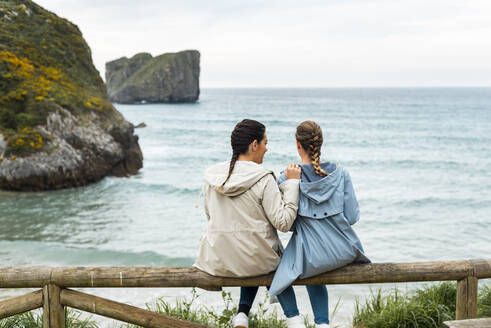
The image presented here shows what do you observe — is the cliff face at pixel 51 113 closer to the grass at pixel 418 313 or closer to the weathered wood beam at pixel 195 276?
the weathered wood beam at pixel 195 276

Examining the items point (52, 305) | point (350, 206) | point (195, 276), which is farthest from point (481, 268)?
point (52, 305)

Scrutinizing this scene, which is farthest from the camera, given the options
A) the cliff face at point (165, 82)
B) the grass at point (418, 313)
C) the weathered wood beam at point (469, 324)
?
the cliff face at point (165, 82)

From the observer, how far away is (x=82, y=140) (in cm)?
1662

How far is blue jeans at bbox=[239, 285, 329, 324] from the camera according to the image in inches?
122

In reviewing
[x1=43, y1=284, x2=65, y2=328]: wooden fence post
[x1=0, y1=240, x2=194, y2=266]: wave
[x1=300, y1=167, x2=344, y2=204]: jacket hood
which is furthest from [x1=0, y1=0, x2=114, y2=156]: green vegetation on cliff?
[x1=300, y1=167, x2=344, y2=204]: jacket hood

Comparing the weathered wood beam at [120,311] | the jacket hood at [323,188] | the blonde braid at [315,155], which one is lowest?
the weathered wood beam at [120,311]

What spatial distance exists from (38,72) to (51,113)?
2989mm

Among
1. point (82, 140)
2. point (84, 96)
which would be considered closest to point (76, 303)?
point (82, 140)

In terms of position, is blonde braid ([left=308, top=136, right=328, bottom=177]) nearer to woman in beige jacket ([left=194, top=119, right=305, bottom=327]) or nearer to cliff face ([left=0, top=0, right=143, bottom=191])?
woman in beige jacket ([left=194, top=119, right=305, bottom=327])

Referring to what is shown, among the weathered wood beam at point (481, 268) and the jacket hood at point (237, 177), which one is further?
the weathered wood beam at point (481, 268)

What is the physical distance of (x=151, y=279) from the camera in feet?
9.77

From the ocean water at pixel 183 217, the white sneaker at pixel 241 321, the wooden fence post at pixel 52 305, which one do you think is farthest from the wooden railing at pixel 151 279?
the ocean water at pixel 183 217

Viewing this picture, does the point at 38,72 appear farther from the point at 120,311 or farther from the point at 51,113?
the point at 120,311

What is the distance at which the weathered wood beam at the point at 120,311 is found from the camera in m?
3.00
